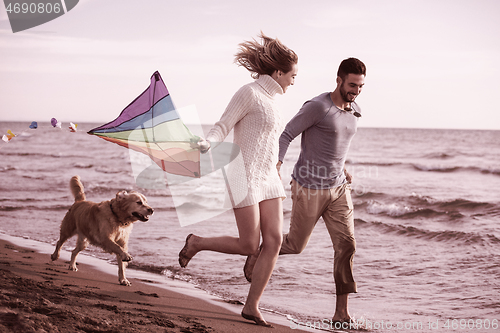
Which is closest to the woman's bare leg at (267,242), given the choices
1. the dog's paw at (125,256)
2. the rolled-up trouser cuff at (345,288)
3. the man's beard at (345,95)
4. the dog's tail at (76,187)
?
the rolled-up trouser cuff at (345,288)

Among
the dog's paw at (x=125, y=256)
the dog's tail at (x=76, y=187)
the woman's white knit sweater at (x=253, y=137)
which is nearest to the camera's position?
the woman's white knit sweater at (x=253, y=137)

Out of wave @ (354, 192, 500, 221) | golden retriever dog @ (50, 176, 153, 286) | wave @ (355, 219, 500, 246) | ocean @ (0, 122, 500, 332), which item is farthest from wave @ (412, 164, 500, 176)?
golden retriever dog @ (50, 176, 153, 286)

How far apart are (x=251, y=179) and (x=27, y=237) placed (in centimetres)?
552

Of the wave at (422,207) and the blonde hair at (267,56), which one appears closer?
the blonde hair at (267,56)

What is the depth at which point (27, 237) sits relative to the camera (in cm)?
746

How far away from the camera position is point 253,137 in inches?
133

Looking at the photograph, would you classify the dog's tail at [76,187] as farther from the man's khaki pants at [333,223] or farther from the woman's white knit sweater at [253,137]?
the woman's white knit sweater at [253,137]

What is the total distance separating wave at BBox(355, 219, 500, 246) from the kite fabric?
229 inches

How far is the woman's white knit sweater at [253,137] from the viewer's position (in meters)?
3.32

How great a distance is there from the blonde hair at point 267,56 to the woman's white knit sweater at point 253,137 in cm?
18

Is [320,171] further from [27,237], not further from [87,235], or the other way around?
[27,237]

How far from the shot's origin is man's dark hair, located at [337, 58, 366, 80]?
4.04 metres

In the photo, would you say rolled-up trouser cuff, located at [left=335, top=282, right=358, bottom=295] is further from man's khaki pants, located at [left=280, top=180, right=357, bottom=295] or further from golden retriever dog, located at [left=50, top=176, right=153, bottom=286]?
golden retriever dog, located at [left=50, top=176, right=153, bottom=286]

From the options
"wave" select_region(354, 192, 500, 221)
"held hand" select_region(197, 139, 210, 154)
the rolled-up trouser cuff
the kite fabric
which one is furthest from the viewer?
"wave" select_region(354, 192, 500, 221)
